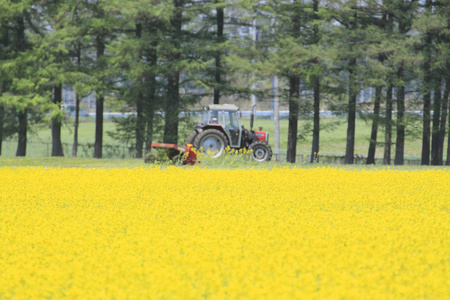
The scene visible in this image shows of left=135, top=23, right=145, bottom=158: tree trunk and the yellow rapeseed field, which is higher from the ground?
left=135, top=23, right=145, bottom=158: tree trunk

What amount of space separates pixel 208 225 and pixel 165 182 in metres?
5.74

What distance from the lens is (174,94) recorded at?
27906 mm

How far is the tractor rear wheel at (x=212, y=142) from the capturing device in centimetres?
1953

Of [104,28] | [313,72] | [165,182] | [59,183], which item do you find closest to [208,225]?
[165,182]

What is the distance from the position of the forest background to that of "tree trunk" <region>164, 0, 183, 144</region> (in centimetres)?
5

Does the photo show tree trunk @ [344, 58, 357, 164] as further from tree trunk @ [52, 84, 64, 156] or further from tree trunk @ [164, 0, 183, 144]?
tree trunk @ [52, 84, 64, 156]

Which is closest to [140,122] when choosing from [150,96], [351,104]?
[150,96]

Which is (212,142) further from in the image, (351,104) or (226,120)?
(351,104)

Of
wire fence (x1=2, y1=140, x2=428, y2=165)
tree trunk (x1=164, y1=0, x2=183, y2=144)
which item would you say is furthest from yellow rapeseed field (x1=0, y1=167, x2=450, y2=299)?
wire fence (x1=2, y1=140, x2=428, y2=165)

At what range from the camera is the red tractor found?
779 inches

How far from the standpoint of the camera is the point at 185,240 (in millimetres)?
7484

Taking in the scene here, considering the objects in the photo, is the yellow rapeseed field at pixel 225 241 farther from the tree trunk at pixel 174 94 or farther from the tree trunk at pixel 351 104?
the tree trunk at pixel 174 94

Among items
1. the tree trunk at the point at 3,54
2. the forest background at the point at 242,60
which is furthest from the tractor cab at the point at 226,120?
the tree trunk at the point at 3,54

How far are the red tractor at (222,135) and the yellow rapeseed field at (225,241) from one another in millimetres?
6564
